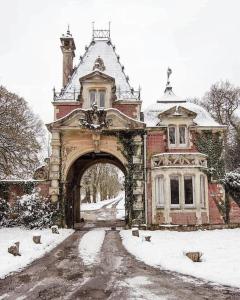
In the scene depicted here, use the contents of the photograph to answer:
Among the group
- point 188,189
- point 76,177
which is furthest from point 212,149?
point 76,177

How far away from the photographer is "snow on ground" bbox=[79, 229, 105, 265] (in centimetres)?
1387

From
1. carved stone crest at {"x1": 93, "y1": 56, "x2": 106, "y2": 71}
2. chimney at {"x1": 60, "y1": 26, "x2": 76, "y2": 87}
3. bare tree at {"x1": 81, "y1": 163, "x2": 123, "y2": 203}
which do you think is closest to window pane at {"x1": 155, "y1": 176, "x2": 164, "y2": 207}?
carved stone crest at {"x1": 93, "y1": 56, "x2": 106, "y2": 71}

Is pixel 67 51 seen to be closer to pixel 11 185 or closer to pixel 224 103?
pixel 11 185

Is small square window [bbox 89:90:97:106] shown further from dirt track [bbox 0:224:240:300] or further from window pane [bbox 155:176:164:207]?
dirt track [bbox 0:224:240:300]

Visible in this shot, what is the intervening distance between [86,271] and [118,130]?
49.7ft

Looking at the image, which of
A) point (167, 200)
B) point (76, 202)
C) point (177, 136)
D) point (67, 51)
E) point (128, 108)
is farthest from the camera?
point (76, 202)

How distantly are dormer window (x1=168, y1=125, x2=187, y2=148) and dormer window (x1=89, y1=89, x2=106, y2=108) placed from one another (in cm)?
498

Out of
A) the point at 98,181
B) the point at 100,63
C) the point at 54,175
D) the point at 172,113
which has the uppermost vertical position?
the point at 100,63

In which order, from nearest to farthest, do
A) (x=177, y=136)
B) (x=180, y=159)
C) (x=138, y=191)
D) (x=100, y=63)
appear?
(x=180, y=159)
(x=138, y=191)
(x=177, y=136)
(x=100, y=63)

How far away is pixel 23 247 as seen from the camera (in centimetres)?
1612

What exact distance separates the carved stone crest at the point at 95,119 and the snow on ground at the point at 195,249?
796 centimetres

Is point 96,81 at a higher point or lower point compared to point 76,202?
higher

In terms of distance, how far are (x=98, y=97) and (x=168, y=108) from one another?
496 centimetres

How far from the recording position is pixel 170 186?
25.0 metres
